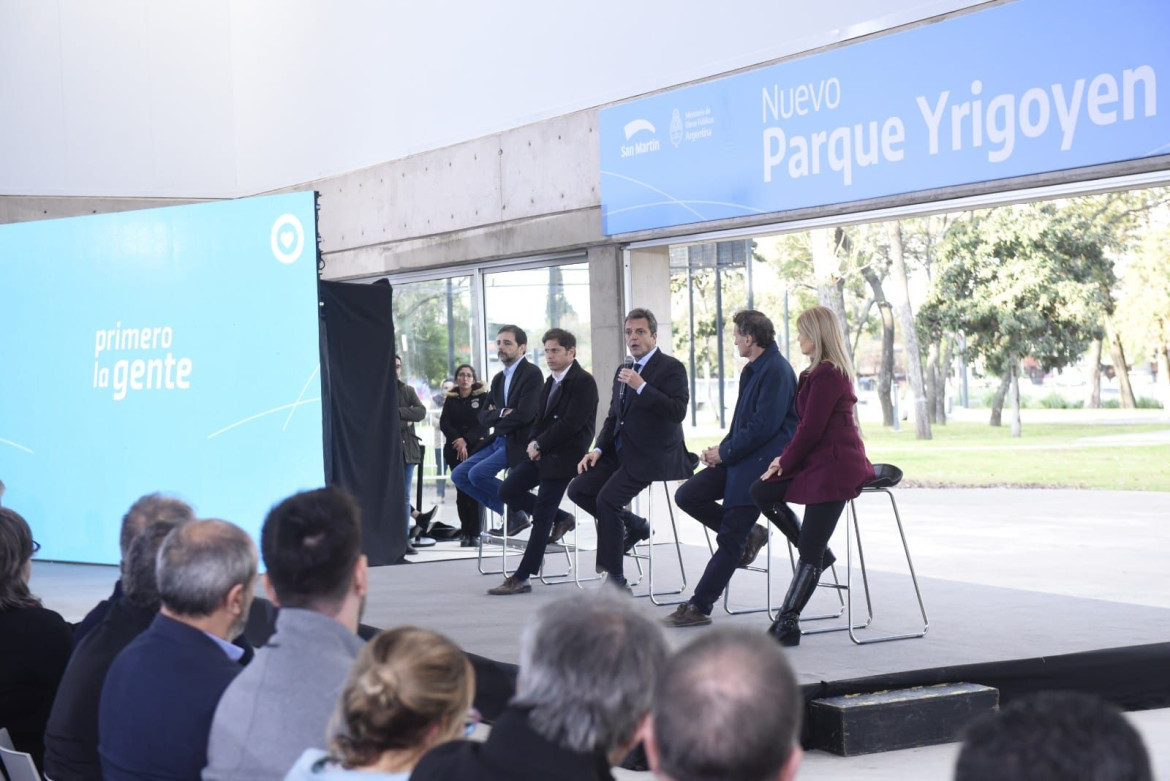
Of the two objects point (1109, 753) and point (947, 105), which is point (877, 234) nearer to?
point (947, 105)

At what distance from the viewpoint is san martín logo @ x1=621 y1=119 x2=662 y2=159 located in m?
8.99

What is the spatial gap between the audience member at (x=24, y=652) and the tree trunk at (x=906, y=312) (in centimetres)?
2078

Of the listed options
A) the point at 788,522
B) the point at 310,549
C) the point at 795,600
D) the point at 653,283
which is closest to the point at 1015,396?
Result: the point at 653,283

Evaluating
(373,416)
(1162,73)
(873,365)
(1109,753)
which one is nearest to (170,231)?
(373,416)

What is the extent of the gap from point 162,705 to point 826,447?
3548 millimetres

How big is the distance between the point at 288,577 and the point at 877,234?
23612 mm

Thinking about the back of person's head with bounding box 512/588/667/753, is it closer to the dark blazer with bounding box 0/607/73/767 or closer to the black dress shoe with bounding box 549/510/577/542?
the dark blazer with bounding box 0/607/73/767

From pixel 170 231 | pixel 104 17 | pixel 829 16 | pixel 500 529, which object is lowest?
pixel 500 529

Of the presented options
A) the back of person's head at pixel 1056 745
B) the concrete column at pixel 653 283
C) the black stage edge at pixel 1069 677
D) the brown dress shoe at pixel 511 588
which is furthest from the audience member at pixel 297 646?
the concrete column at pixel 653 283

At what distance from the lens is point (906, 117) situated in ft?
23.2

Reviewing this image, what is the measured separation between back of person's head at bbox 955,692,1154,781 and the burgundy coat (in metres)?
4.26

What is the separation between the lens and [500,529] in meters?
10.1

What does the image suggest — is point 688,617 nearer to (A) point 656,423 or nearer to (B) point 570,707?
(A) point 656,423

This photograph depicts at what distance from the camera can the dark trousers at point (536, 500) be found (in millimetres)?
7430
